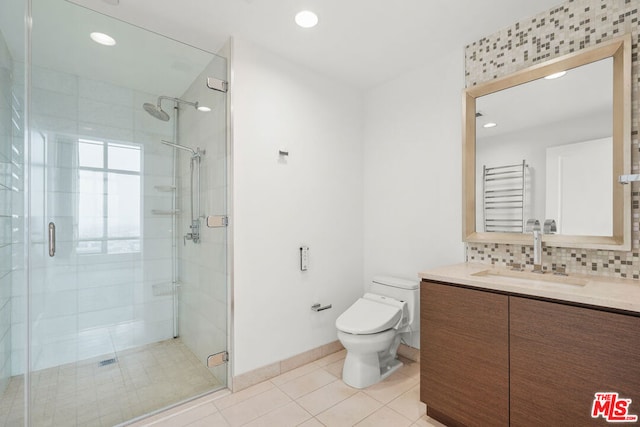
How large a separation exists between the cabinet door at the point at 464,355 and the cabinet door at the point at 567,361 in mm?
61

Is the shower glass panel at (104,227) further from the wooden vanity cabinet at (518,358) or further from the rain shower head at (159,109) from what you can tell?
the wooden vanity cabinet at (518,358)

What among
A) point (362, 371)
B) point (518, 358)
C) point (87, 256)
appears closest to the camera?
point (518, 358)

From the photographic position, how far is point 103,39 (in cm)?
178

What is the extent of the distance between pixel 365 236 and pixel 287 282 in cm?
95

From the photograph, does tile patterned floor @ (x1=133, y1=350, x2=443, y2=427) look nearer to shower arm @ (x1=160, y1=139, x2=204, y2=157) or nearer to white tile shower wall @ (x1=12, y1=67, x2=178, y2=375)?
white tile shower wall @ (x1=12, y1=67, x2=178, y2=375)

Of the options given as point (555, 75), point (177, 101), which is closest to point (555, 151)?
point (555, 75)

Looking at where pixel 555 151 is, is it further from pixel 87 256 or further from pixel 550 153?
pixel 87 256

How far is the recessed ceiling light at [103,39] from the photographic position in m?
1.76

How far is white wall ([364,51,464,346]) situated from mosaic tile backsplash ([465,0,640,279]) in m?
0.17

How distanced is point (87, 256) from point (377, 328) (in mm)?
1824

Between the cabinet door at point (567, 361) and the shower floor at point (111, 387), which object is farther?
the shower floor at point (111, 387)

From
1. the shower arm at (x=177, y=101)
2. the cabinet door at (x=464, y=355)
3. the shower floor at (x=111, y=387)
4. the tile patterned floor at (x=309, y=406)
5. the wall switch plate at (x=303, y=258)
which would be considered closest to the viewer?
the cabinet door at (x=464, y=355)

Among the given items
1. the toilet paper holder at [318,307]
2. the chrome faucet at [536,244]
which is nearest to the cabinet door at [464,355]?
the chrome faucet at [536,244]

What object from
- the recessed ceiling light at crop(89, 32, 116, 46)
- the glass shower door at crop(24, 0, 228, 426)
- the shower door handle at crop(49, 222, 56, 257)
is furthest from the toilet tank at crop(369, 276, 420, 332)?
the recessed ceiling light at crop(89, 32, 116, 46)
